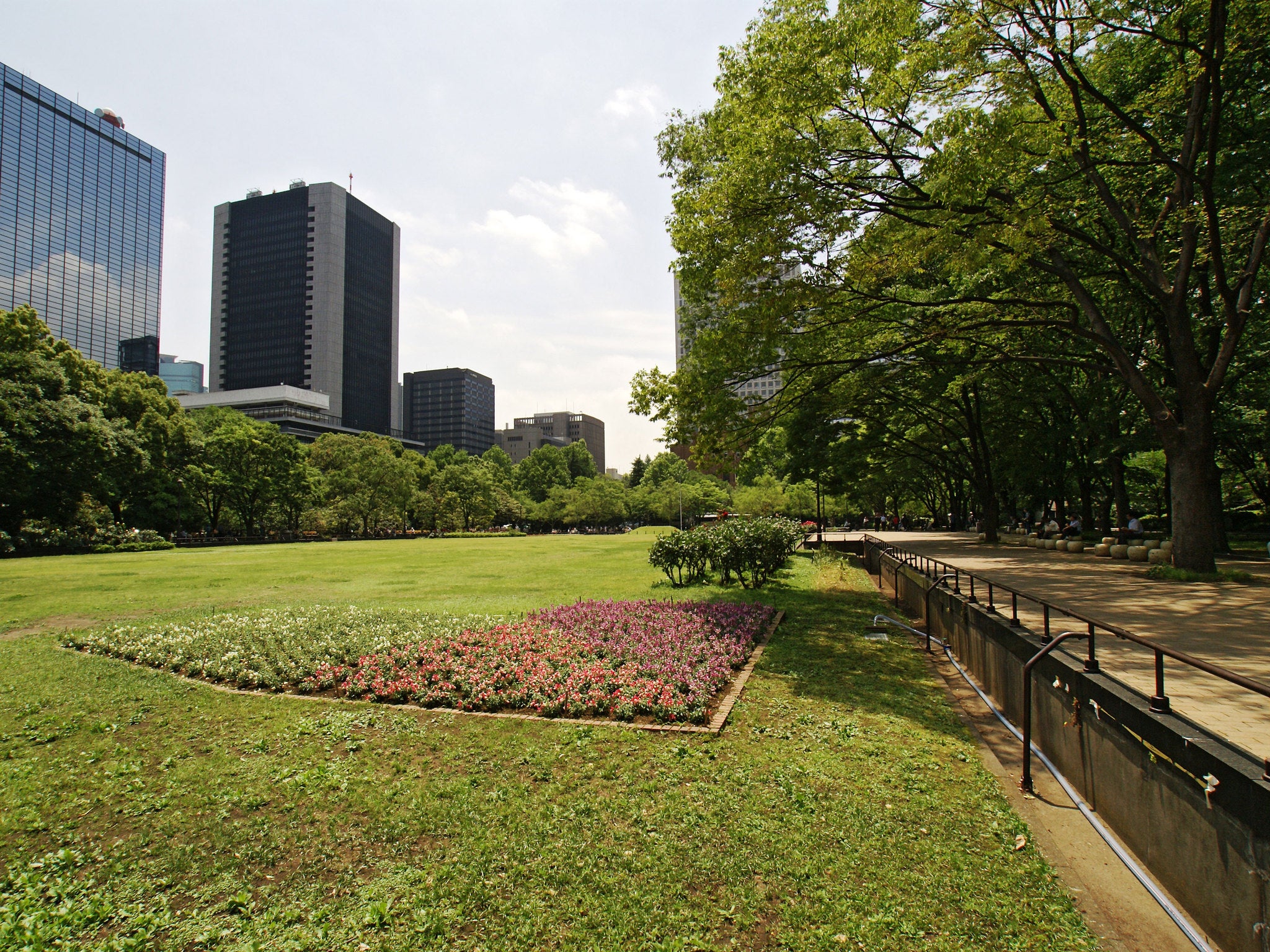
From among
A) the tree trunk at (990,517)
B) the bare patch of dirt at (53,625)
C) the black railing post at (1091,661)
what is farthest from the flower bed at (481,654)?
the tree trunk at (990,517)

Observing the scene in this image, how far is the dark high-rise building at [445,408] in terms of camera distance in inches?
6619

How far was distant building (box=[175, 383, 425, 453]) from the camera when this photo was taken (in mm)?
109688

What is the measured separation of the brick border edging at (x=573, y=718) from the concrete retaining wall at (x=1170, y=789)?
3091 millimetres

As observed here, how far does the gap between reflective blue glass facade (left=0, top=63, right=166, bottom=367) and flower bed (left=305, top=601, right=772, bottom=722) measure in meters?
136

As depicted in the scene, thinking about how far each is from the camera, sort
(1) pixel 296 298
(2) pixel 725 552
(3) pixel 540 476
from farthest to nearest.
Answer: (1) pixel 296 298
(3) pixel 540 476
(2) pixel 725 552

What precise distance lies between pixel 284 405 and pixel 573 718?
12334 cm

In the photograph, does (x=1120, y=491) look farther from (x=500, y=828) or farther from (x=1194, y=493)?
(x=500, y=828)

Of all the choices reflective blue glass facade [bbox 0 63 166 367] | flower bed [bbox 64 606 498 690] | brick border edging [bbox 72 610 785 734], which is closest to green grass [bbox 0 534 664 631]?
flower bed [bbox 64 606 498 690]

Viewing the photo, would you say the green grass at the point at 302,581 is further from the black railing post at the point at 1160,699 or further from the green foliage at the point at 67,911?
the black railing post at the point at 1160,699

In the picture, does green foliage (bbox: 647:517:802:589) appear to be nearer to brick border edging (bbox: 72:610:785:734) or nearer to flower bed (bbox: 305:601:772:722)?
flower bed (bbox: 305:601:772:722)

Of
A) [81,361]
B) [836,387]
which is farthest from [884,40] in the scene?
[81,361]

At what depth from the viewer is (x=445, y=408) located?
16950cm

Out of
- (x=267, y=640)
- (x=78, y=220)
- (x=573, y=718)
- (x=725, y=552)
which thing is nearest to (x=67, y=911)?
(x=573, y=718)

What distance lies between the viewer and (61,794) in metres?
5.08
